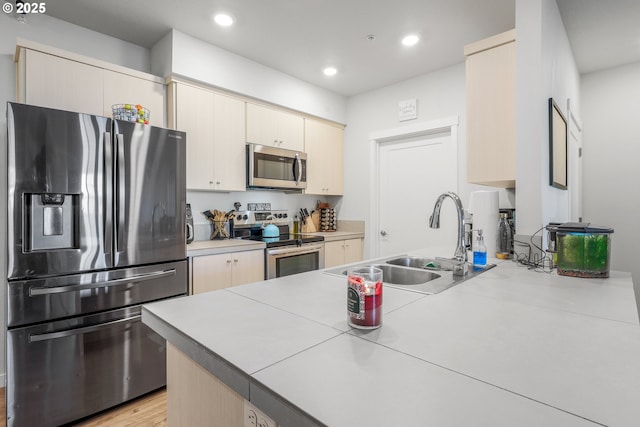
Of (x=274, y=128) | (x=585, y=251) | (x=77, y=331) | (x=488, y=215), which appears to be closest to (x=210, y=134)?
(x=274, y=128)

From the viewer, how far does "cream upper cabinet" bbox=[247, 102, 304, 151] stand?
323 cm

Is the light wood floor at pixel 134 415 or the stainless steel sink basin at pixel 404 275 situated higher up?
the stainless steel sink basin at pixel 404 275

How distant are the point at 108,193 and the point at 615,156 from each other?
14.8ft

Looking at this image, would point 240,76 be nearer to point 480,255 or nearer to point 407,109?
point 407,109

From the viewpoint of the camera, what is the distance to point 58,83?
7.19 ft

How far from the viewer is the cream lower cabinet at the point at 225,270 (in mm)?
2430

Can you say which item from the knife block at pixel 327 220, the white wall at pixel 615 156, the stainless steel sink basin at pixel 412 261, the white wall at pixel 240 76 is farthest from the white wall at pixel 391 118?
the white wall at pixel 615 156

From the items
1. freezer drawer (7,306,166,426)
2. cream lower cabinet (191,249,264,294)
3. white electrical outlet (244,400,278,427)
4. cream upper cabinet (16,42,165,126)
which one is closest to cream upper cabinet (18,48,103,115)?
cream upper cabinet (16,42,165,126)

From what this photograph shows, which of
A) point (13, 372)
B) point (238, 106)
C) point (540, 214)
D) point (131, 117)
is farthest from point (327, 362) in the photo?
point (238, 106)

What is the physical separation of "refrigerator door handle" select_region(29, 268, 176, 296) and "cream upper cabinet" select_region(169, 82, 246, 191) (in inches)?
34.5

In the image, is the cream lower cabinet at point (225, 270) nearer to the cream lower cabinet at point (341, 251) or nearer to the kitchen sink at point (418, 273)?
the cream lower cabinet at point (341, 251)

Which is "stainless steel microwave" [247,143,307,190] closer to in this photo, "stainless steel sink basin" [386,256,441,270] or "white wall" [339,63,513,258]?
"white wall" [339,63,513,258]

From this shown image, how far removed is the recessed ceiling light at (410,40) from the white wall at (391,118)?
27.7 inches

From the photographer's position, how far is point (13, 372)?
165 centimetres
